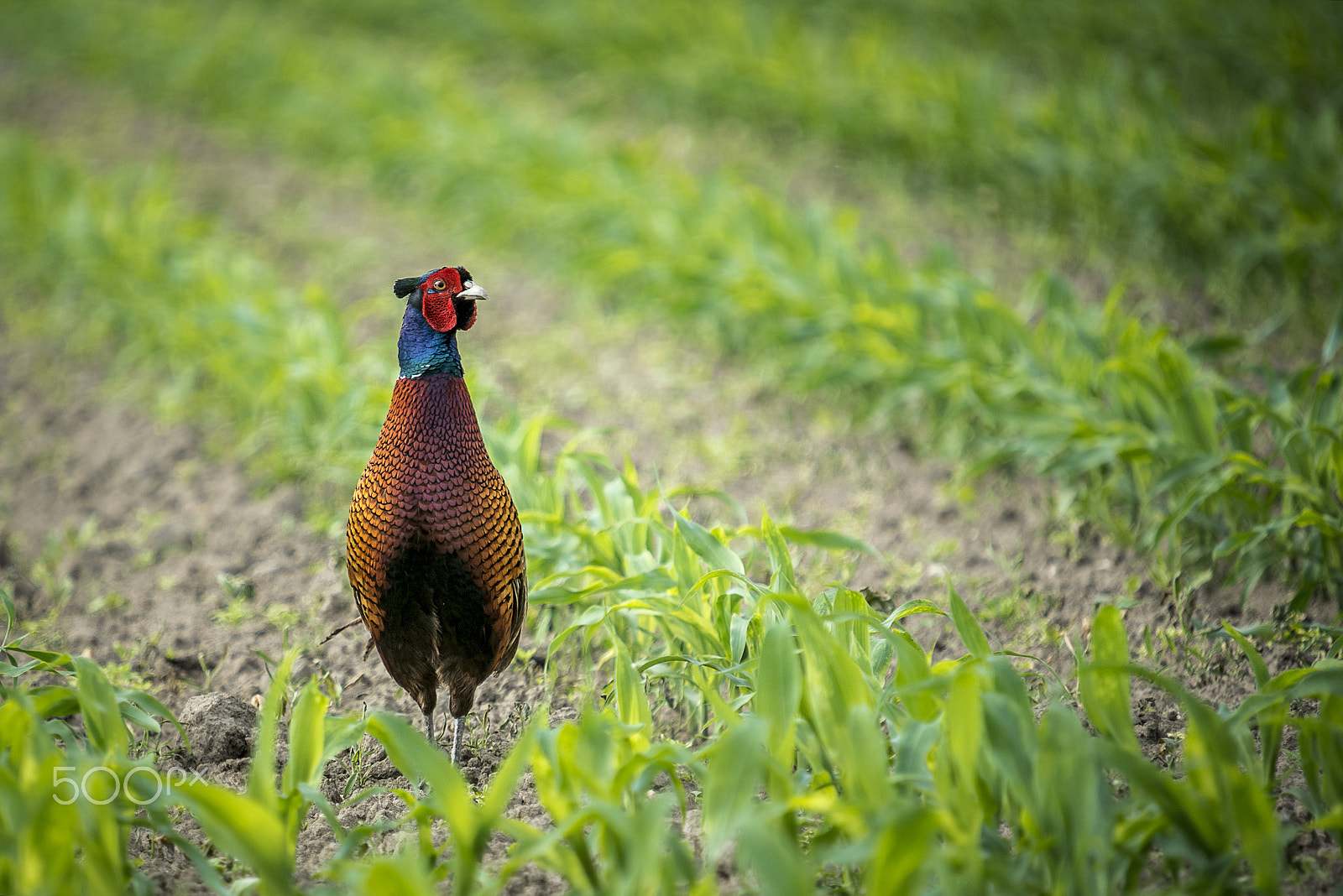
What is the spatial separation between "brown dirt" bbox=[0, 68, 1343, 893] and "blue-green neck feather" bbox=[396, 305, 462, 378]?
0.95 metres

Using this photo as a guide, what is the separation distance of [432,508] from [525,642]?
99cm

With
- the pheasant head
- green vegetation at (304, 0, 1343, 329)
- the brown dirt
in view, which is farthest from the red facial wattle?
green vegetation at (304, 0, 1343, 329)

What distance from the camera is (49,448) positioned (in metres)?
3.79

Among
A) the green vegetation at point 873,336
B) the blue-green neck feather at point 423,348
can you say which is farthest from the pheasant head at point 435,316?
the green vegetation at point 873,336

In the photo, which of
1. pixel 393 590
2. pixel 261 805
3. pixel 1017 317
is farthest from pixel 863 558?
pixel 261 805

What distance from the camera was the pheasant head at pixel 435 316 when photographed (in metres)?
1.68

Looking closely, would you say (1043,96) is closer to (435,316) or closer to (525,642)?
(525,642)

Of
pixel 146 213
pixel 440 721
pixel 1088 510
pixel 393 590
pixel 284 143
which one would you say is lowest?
pixel 440 721

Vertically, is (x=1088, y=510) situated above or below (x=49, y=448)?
below

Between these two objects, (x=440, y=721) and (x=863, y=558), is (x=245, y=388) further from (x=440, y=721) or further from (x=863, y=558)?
(x=863, y=558)

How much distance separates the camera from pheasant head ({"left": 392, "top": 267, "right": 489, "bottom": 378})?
1.68 meters

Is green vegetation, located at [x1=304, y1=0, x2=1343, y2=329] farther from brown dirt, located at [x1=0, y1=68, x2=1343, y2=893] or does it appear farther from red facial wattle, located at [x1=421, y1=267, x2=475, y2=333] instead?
red facial wattle, located at [x1=421, y1=267, x2=475, y2=333]

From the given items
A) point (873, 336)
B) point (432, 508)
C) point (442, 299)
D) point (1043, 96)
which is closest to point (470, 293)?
point (442, 299)

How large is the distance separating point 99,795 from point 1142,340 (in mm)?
3117
